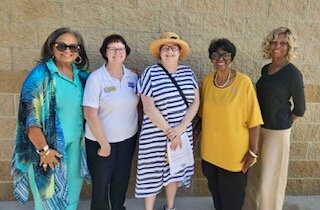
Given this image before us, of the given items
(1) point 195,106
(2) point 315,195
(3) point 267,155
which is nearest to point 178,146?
(1) point 195,106

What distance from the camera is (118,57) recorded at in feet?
8.39

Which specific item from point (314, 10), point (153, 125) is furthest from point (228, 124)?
point (314, 10)

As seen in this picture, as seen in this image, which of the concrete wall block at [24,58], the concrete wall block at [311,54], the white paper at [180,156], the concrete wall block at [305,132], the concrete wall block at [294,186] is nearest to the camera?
the white paper at [180,156]

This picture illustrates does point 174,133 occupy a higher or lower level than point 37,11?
lower

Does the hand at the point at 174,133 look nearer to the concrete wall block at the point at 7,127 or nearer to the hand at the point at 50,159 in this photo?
the hand at the point at 50,159

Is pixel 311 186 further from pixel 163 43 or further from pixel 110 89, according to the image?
pixel 110 89

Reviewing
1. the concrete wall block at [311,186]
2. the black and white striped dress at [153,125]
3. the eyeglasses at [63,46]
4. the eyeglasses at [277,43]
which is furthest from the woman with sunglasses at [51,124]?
the concrete wall block at [311,186]

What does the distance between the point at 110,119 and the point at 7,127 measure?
1269 mm

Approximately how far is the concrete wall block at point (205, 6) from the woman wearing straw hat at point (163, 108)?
678 millimetres

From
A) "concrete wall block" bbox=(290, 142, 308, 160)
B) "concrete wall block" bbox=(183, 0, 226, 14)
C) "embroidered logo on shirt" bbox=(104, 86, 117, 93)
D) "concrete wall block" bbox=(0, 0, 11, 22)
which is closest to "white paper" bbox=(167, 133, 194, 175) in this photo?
"embroidered logo on shirt" bbox=(104, 86, 117, 93)

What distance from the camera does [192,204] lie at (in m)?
3.52

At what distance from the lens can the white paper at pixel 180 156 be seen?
2801 millimetres

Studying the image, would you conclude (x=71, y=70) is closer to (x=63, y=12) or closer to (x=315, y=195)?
(x=63, y=12)

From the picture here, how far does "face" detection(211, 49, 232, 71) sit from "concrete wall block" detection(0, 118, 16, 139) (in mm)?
2022
